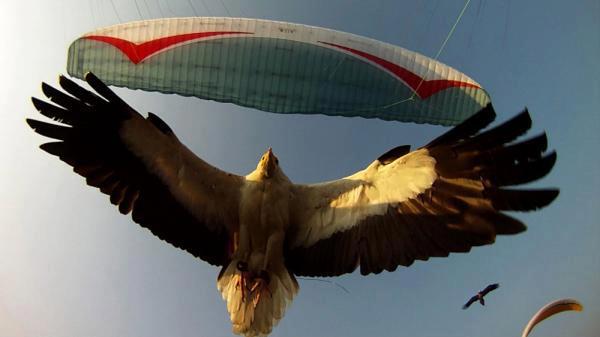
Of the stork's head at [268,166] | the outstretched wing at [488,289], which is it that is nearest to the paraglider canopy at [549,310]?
the outstretched wing at [488,289]

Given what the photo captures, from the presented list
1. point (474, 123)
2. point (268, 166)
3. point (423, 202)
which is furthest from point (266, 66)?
point (474, 123)

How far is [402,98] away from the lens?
25.2 feet

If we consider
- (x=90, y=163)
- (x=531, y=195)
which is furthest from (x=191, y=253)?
(x=531, y=195)

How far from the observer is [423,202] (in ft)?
11.0

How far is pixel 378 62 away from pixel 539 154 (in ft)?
16.4

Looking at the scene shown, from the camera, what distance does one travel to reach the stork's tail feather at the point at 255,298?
3.86 meters

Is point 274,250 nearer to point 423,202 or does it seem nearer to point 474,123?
point 423,202

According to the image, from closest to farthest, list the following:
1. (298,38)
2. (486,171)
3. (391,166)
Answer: (486,171) → (391,166) → (298,38)

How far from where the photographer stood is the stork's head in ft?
13.2

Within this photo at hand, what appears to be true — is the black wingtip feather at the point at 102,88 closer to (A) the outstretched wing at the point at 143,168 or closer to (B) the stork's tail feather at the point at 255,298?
(A) the outstretched wing at the point at 143,168

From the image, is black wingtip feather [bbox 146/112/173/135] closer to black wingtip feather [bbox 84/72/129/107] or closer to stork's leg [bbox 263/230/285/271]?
black wingtip feather [bbox 84/72/129/107]

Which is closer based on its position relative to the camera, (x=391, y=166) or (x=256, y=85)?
(x=391, y=166)

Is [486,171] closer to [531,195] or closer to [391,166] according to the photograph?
[531,195]

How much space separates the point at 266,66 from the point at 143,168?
4167mm
